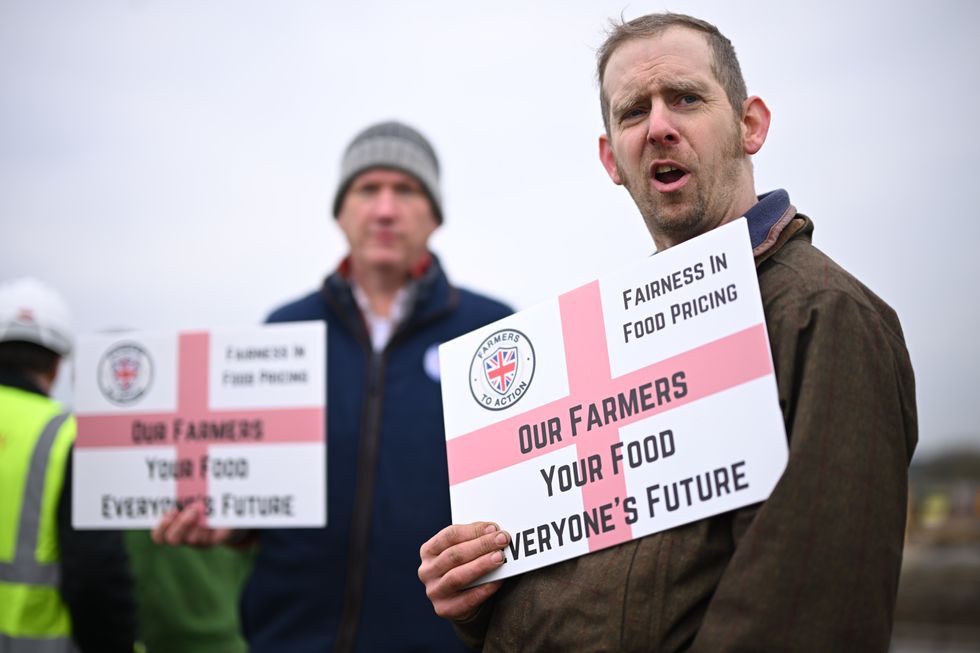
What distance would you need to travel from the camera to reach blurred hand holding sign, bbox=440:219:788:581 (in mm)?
1787

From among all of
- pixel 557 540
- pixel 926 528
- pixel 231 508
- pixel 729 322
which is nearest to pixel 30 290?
pixel 231 508

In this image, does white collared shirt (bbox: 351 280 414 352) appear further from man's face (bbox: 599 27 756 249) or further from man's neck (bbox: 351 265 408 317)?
man's face (bbox: 599 27 756 249)

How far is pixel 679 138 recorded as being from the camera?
6.77 feet

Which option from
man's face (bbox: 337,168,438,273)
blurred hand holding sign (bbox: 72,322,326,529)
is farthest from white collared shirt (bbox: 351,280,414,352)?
blurred hand holding sign (bbox: 72,322,326,529)

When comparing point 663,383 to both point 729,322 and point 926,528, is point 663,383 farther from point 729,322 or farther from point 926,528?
point 926,528

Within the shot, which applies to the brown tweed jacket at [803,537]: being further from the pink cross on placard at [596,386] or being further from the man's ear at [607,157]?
the man's ear at [607,157]

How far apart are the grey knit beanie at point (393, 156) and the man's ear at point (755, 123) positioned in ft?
7.30

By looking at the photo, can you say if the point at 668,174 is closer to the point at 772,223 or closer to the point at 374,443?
the point at 772,223

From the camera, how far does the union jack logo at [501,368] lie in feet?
7.27

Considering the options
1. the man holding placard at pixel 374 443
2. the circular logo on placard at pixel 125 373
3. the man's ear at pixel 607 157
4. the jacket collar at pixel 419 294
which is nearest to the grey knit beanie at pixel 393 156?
the man holding placard at pixel 374 443

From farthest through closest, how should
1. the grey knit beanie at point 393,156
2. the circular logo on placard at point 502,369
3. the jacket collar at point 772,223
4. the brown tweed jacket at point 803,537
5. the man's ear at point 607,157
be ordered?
the grey knit beanie at point 393,156, the man's ear at point 607,157, the circular logo on placard at point 502,369, the jacket collar at point 772,223, the brown tweed jacket at point 803,537

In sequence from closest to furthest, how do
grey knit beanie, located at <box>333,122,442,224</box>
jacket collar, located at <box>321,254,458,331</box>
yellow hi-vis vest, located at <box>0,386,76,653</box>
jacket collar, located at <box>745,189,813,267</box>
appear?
1. jacket collar, located at <box>745,189,813,267</box>
2. yellow hi-vis vest, located at <box>0,386,76,653</box>
3. jacket collar, located at <box>321,254,458,331</box>
4. grey knit beanie, located at <box>333,122,442,224</box>

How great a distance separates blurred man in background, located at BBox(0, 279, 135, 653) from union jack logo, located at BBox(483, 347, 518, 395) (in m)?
2.12

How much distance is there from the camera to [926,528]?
41.8 m
